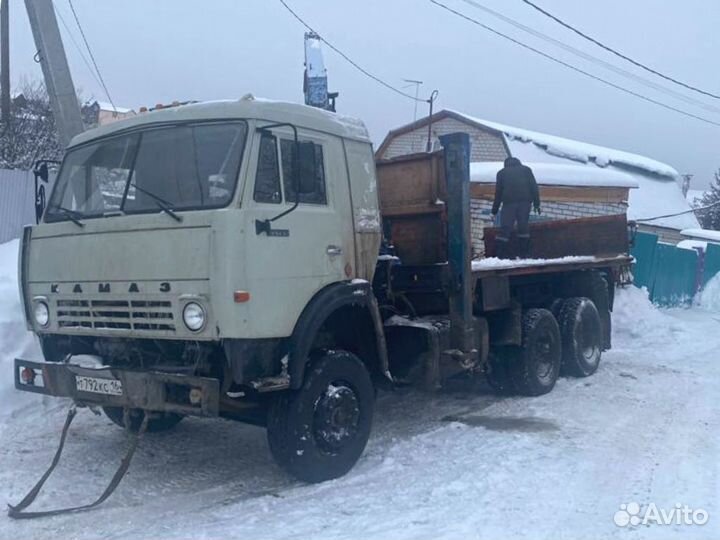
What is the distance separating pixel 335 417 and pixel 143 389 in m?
1.44

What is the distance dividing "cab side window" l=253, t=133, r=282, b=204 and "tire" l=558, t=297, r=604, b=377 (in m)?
5.32

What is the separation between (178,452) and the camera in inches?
265

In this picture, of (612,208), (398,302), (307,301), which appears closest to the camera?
(307,301)

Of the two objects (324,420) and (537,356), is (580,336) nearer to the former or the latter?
(537,356)

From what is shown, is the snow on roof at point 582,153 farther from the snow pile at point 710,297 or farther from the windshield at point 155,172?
the windshield at point 155,172

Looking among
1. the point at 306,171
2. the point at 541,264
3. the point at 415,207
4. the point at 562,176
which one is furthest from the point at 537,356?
the point at 562,176

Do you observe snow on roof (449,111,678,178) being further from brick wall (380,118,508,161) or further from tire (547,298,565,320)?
tire (547,298,565,320)

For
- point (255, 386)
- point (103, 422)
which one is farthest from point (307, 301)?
point (103, 422)

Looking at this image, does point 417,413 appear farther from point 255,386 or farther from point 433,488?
point 255,386

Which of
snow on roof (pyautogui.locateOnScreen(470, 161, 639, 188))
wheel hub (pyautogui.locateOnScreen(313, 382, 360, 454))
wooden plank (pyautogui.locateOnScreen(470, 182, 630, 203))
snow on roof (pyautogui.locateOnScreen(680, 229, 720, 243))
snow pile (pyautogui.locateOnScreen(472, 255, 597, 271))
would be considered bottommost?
wheel hub (pyautogui.locateOnScreen(313, 382, 360, 454))

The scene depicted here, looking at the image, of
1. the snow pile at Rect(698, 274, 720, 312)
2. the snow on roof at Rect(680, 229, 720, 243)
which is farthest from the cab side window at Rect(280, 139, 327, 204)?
the snow on roof at Rect(680, 229, 720, 243)

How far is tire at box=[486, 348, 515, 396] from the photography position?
880cm

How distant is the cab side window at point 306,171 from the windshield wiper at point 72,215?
1.59 m

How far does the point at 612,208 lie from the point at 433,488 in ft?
55.0
